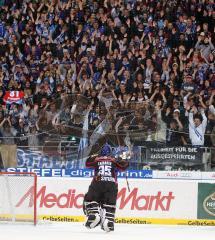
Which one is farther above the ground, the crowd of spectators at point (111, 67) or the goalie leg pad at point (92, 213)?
the crowd of spectators at point (111, 67)

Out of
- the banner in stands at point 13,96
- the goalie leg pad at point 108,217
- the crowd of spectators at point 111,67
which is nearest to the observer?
the goalie leg pad at point 108,217

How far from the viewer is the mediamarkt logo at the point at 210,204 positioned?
14547 mm

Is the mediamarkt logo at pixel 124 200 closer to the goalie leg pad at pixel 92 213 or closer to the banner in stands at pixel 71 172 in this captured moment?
the banner in stands at pixel 71 172

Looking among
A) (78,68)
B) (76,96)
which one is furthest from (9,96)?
(76,96)

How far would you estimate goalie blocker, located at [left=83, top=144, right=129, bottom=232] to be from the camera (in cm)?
1218

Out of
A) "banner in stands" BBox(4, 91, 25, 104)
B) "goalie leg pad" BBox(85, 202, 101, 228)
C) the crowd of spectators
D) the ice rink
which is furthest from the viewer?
"banner in stands" BBox(4, 91, 25, 104)

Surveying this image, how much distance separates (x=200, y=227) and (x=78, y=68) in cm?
720

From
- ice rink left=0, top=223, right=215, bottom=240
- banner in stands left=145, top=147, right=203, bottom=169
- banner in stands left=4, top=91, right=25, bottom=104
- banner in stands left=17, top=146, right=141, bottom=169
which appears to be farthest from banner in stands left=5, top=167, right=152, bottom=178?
banner in stands left=4, top=91, right=25, bottom=104

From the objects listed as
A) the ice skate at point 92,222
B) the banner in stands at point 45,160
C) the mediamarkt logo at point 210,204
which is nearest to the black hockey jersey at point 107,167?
the ice skate at point 92,222

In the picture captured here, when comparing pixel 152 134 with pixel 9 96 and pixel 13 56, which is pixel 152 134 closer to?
pixel 9 96

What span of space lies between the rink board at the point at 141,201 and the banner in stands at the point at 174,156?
421 millimetres

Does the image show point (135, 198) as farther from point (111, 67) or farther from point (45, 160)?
point (111, 67)

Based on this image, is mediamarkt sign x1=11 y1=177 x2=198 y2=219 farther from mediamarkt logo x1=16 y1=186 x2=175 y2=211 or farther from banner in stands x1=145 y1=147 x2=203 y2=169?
banner in stands x1=145 y1=147 x2=203 y2=169

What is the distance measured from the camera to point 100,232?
40.1 feet
